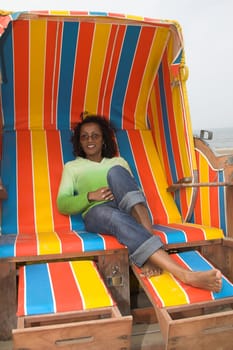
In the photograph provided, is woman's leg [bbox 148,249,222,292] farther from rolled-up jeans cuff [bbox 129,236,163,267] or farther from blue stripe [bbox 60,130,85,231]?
blue stripe [bbox 60,130,85,231]

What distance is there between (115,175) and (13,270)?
0.95 m

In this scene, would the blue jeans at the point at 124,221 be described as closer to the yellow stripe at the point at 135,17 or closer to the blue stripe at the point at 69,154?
the blue stripe at the point at 69,154

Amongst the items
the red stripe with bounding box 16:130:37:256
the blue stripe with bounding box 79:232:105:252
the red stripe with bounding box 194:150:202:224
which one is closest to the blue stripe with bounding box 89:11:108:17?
the red stripe with bounding box 194:150:202:224

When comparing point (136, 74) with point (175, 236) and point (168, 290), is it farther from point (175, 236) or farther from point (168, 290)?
point (168, 290)

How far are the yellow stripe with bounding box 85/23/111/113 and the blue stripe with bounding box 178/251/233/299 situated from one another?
6.96 feet

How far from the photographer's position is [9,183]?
3451 millimetres

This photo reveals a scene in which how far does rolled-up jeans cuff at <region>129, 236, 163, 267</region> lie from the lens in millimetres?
2318

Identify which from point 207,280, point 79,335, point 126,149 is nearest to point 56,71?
point 126,149

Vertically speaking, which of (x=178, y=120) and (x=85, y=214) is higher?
(x=178, y=120)

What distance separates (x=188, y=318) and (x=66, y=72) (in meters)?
2.79

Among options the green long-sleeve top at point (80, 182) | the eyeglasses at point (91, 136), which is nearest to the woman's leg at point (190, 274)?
the green long-sleeve top at point (80, 182)

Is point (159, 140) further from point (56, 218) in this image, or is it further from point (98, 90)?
point (56, 218)

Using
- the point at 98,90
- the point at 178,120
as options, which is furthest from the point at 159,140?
the point at 98,90

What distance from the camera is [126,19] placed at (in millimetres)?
3031
